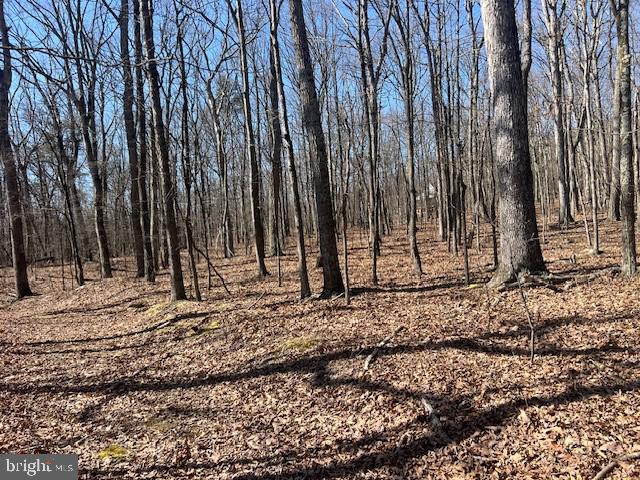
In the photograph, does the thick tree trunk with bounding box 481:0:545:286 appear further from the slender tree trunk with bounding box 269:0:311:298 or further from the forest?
the slender tree trunk with bounding box 269:0:311:298

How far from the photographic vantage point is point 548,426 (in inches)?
136

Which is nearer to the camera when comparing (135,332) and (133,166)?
(135,332)

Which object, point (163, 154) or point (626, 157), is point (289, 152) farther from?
point (626, 157)

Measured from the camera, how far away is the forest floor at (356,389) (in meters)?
3.48

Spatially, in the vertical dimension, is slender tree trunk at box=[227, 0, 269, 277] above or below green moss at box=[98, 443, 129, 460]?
above

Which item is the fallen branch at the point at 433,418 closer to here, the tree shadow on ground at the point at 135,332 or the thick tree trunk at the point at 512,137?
the thick tree trunk at the point at 512,137

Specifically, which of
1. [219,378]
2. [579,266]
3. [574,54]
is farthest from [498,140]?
[574,54]

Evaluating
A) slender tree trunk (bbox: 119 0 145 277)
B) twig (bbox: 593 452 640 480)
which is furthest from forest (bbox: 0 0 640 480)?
slender tree trunk (bbox: 119 0 145 277)

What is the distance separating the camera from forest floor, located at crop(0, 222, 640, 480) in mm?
3479

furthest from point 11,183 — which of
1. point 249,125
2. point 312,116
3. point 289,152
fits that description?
point 312,116

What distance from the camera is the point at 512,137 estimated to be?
671 cm

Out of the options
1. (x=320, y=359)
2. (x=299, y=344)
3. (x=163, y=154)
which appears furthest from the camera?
(x=163, y=154)

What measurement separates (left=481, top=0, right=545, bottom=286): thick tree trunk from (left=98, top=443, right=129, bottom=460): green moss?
5992 millimetres

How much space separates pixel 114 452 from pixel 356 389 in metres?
2.67
